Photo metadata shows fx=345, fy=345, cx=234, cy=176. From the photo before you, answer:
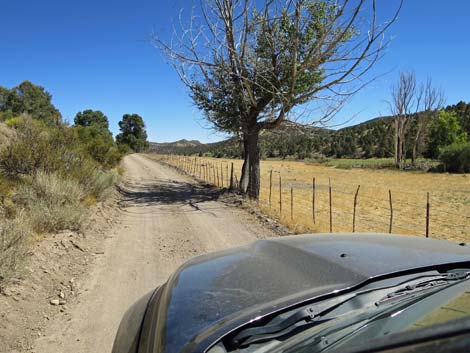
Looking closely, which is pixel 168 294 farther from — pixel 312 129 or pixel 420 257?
pixel 312 129

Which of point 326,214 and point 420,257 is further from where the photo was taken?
point 326,214

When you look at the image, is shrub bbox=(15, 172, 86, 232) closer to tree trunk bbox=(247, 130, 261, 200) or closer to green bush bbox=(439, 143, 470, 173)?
tree trunk bbox=(247, 130, 261, 200)

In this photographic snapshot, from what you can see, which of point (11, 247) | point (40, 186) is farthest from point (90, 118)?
point (11, 247)

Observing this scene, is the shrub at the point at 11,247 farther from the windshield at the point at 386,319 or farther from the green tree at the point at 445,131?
the green tree at the point at 445,131

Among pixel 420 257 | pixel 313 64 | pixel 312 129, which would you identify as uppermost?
pixel 313 64

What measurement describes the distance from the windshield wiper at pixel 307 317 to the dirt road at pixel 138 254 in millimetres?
2803

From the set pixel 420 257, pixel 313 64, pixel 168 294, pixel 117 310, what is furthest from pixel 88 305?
pixel 313 64

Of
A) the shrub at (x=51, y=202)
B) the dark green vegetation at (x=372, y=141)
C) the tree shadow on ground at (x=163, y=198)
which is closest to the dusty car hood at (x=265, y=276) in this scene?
the shrub at (x=51, y=202)

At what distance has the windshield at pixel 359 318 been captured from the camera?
138cm

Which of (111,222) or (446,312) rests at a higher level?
(446,312)

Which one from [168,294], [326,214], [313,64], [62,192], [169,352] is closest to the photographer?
[169,352]

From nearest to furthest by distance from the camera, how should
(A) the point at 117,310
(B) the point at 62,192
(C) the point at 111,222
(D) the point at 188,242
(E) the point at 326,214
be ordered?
1. (A) the point at 117,310
2. (D) the point at 188,242
3. (B) the point at 62,192
4. (C) the point at 111,222
5. (E) the point at 326,214

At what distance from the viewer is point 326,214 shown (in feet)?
47.3

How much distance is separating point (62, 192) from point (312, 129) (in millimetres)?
10005
